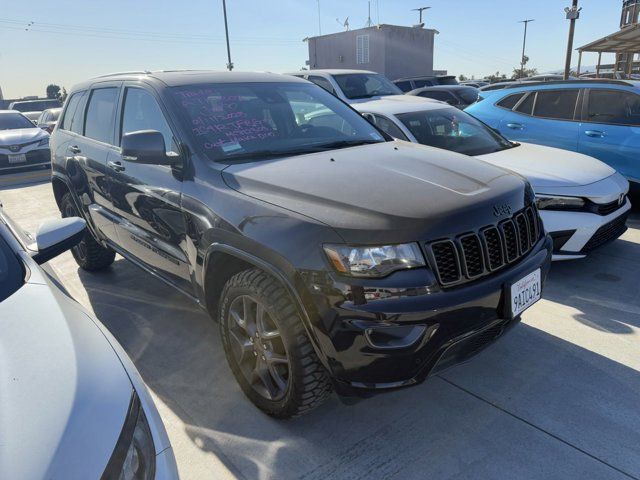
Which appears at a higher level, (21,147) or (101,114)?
(101,114)

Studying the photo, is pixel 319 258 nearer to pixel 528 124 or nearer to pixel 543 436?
pixel 543 436

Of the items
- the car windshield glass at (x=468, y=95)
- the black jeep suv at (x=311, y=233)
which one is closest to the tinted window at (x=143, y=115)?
the black jeep suv at (x=311, y=233)

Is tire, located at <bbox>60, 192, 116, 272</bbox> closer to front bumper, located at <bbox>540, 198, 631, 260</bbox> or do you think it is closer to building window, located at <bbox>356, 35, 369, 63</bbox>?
front bumper, located at <bbox>540, 198, 631, 260</bbox>

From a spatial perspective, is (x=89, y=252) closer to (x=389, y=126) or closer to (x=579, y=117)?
(x=389, y=126)

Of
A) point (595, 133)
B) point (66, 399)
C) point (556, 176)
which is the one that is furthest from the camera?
point (595, 133)

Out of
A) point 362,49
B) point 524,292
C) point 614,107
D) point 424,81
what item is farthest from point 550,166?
point 362,49

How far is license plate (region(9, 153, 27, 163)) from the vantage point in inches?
427

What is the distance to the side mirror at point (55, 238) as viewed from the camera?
2.20 meters

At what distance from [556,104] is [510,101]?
1.93ft

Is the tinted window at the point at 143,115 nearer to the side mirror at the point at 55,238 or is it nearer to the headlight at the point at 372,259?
the side mirror at the point at 55,238

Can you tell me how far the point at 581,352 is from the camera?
3.07 meters

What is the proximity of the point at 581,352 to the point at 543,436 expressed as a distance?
923 mm

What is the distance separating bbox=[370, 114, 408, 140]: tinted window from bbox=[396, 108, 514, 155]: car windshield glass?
12 cm

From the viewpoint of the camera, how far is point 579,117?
5.97m
